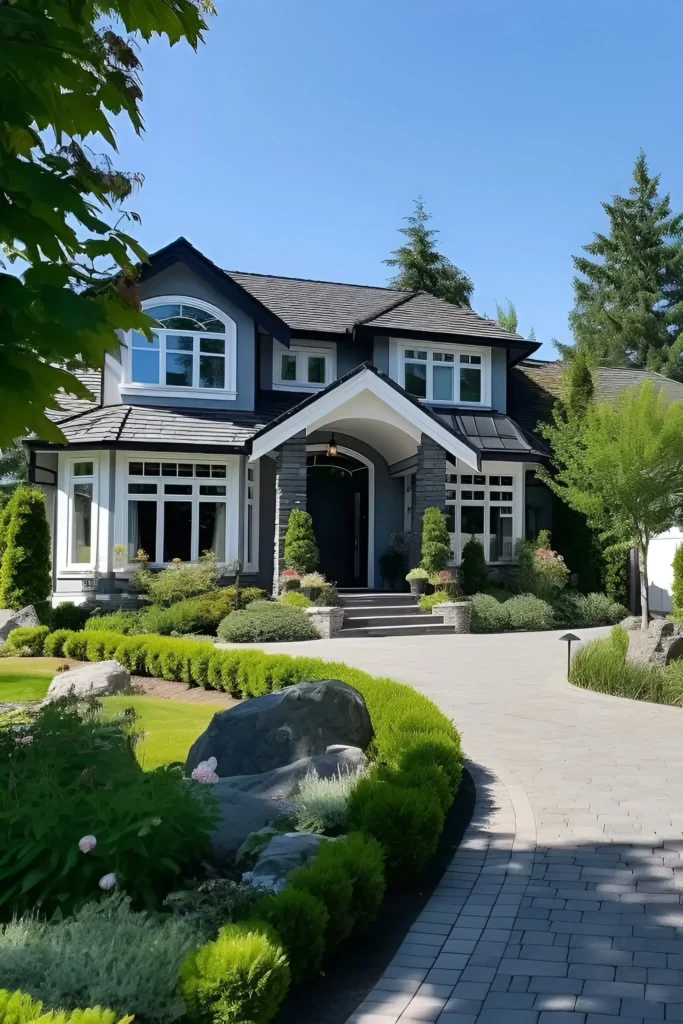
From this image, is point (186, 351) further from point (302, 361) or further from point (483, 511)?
point (483, 511)

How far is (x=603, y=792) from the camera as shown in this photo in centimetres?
632

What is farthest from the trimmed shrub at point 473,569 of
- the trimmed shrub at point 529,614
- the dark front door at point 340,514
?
the dark front door at point 340,514

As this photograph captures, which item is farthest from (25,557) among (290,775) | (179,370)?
(290,775)

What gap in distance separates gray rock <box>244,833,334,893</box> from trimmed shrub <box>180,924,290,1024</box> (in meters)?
0.84

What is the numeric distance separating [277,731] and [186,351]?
1444 centimetres

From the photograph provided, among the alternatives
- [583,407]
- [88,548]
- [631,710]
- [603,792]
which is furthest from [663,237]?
→ [603,792]

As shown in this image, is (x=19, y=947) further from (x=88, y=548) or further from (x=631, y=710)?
(x=88, y=548)

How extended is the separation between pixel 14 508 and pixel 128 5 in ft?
45.2

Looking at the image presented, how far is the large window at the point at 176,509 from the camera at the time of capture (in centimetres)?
1848

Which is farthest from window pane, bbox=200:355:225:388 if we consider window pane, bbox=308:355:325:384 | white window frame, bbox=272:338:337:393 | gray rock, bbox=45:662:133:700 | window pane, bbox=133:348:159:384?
gray rock, bbox=45:662:133:700

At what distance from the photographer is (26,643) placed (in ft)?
45.4

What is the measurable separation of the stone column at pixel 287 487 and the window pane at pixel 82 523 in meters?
4.10

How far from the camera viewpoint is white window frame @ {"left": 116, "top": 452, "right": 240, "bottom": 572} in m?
18.2

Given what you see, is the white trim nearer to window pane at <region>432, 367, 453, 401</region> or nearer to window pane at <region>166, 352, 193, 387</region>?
window pane at <region>166, 352, 193, 387</region>
